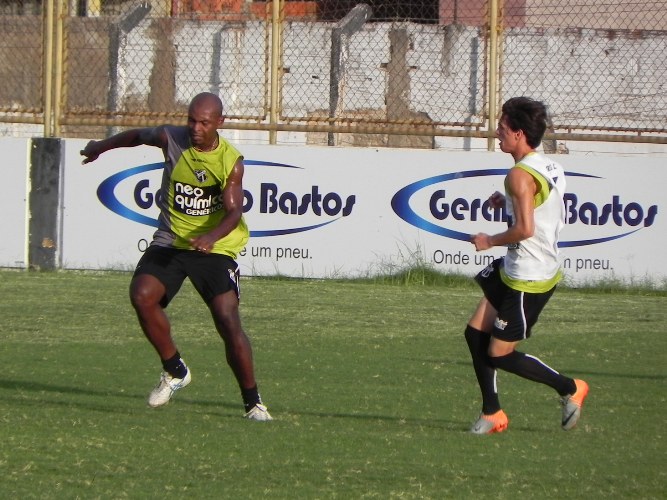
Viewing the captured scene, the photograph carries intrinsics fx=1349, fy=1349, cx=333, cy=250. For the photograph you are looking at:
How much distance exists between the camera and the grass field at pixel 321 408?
594 centimetres

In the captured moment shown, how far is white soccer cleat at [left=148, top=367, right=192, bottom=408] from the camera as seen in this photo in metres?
7.66

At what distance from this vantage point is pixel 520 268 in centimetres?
704

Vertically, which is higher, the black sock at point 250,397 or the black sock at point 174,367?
the black sock at point 174,367

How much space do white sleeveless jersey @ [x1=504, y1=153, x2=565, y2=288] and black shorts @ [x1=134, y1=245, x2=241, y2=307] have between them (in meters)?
1.57

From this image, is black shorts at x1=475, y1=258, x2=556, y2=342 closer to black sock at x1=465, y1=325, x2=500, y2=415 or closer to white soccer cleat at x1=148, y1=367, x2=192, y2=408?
black sock at x1=465, y1=325, x2=500, y2=415

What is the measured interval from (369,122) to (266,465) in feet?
32.5

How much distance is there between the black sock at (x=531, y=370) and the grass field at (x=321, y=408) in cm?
27

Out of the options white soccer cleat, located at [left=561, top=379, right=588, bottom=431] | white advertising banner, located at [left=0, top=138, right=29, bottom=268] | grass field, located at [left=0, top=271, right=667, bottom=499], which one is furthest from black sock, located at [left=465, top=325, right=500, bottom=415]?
white advertising banner, located at [left=0, top=138, right=29, bottom=268]

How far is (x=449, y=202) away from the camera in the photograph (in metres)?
15.1

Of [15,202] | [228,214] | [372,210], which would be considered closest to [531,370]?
[228,214]

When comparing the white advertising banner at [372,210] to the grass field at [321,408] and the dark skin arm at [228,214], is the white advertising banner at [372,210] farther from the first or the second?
the dark skin arm at [228,214]

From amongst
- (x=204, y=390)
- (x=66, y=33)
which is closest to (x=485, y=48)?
(x=66, y=33)

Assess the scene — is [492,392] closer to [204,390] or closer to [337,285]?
[204,390]

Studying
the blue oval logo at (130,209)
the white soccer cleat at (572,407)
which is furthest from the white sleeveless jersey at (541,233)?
the blue oval logo at (130,209)
